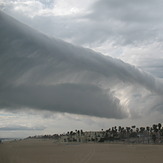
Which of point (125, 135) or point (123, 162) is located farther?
point (125, 135)

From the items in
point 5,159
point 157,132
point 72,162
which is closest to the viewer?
point 5,159

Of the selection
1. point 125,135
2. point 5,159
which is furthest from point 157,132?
point 5,159

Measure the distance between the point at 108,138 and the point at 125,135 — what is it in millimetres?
13981

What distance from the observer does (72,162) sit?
1372 inches

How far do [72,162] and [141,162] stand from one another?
8.42 m

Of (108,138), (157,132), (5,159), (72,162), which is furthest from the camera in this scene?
(108,138)

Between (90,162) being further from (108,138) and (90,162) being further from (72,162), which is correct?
(108,138)

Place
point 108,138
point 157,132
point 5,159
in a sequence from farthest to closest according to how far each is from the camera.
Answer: point 108,138
point 157,132
point 5,159

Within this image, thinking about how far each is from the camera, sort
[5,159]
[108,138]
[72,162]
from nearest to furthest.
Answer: [5,159] → [72,162] → [108,138]

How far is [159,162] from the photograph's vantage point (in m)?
36.3

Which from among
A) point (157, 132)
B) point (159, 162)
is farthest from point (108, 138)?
point (159, 162)

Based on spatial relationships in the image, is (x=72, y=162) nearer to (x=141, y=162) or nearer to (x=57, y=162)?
(x=57, y=162)

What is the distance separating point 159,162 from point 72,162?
1078 centimetres

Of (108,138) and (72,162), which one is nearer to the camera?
(72,162)
